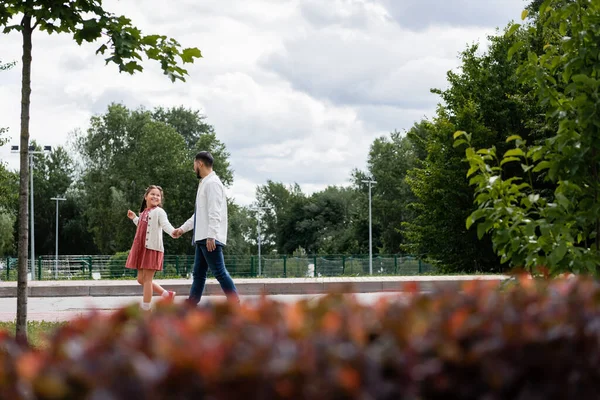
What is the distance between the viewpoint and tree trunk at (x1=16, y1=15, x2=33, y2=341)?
7.02 meters

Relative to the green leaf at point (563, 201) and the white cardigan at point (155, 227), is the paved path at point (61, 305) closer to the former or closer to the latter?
the white cardigan at point (155, 227)

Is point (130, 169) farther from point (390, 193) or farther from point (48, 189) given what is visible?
point (390, 193)

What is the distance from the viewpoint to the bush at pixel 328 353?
1.73 metres

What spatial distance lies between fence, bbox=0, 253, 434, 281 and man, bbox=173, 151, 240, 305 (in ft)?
61.2

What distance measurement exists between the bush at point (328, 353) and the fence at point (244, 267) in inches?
1035

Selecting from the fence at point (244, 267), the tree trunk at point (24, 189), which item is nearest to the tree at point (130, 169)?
the fence at point (244, 267)

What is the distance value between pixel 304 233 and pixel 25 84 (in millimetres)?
88979

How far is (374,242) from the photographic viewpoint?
264 ft

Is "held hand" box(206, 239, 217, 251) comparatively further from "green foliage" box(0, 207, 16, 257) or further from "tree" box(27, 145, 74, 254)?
"tree" box(27, 145, 74, 254)

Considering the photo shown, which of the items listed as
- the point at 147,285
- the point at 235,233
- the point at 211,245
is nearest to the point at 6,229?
the point at 235,233

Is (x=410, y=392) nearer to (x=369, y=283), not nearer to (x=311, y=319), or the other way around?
(x=311, y=319)

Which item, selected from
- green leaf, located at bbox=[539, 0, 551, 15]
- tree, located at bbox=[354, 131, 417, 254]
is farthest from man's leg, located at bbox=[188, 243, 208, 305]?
tree, located at bbox=[354, 131, 417, 254]

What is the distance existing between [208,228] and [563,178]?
518 centimetres

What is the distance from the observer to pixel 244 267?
1280 inches
